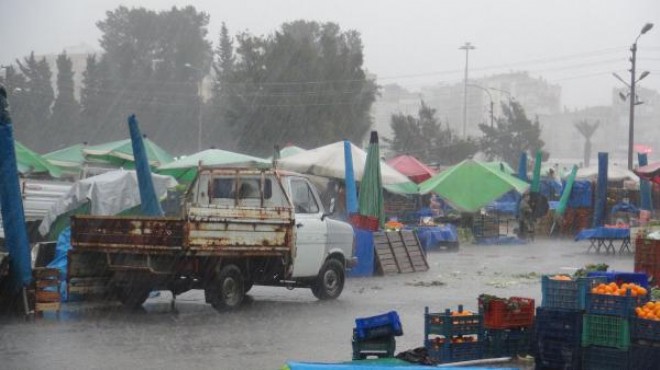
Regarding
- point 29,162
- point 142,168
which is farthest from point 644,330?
point 29,162

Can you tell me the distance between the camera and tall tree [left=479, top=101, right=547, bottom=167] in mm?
74000

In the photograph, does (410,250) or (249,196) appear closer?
(249,196)

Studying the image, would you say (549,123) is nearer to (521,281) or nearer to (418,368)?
(521,281)

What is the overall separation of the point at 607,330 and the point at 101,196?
1498 cm

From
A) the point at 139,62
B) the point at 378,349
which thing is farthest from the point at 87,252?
the point at 139,62

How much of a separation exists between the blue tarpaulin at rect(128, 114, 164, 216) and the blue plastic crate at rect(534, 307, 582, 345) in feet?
28.9

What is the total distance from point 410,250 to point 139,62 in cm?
5513

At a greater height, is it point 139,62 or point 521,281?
A: point 139,62

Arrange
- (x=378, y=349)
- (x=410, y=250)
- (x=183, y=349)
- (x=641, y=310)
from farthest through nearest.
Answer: (x=410, y=250) < (x=183, y=349) < (x=641, y=310) < (x=378, y=349)

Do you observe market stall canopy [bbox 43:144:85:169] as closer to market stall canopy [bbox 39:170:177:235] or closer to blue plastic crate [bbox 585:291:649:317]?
market stall canopy [bbox 39:170:177:235]

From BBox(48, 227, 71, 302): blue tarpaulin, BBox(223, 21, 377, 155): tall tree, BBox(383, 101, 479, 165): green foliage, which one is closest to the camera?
→ BBox(48, 227, 71, 302): blue tarpaulin

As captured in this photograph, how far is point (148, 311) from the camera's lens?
14.0 metres

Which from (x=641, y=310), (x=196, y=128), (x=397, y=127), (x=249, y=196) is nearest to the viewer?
(x=641, y=310)

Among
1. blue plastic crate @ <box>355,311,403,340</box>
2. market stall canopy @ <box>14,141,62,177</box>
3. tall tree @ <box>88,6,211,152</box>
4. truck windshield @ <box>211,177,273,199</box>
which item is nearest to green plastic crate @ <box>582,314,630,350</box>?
blue plastic crate @ <box>355,311,403,340</box>
